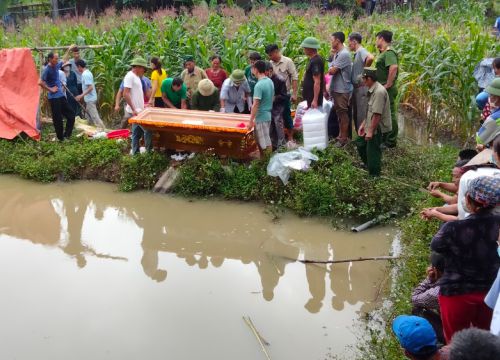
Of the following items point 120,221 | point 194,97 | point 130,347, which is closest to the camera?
point 130,347

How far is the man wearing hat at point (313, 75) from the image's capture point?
23.5ft

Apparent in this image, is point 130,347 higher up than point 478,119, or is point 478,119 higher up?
point 478,119

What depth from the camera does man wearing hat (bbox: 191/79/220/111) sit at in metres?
8.05

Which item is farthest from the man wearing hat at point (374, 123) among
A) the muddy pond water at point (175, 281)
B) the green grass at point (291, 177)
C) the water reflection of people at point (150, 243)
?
the water reflection of people at point (150, 243)

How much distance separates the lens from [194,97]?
8.34 meters

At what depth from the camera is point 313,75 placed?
7.26m

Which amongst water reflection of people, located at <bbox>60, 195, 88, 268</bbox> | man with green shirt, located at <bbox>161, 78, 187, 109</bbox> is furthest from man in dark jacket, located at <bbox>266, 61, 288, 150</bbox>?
water reflection of people, located at <bbox>60, 195, 88, 268</bbox>

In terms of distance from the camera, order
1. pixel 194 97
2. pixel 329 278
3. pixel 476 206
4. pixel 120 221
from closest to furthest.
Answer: pixel 476 206
pixel 329 278
pixel 120 221
pixel 194 97

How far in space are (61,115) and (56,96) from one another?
34 cm

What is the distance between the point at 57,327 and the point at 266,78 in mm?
4085

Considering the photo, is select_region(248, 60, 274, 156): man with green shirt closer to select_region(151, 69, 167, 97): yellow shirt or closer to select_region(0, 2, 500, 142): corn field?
select_region(151, 69, 167, 97): yellow shirt

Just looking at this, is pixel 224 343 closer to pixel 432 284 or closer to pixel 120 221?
pixel 432 284

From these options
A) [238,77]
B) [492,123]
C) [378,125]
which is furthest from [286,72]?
[492,123]

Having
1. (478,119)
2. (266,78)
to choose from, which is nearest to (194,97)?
(266,78)
